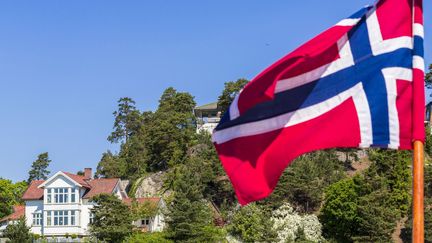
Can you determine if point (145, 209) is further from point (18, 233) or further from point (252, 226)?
point (18, 233)

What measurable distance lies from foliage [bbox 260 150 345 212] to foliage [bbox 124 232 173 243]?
1210 centimetres

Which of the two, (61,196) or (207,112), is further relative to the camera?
(207,112)

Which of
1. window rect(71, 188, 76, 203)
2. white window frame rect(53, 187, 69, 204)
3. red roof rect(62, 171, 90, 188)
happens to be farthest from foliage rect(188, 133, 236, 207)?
white window frame rect(53, 187, 69, 204)

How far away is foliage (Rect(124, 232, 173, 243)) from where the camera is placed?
58469mm

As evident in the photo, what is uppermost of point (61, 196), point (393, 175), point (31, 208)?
point (61, 196)

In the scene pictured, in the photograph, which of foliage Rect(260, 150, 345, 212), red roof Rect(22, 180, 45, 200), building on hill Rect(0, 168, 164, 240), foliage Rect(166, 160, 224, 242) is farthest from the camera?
red roof Rect(22, 180, 45, 200)

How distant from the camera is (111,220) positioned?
6031cm

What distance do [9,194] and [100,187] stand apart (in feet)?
119

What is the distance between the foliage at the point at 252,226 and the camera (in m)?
62.2

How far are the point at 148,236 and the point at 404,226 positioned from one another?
22.2 m

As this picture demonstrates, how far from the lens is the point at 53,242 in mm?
65875

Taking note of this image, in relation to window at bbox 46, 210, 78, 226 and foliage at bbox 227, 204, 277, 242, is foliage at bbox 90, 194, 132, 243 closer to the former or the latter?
foliage at bbox 227, 204, 277, 242

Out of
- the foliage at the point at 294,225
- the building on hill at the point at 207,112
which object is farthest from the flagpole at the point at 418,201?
Answer: the building on hill at the point at 207,112

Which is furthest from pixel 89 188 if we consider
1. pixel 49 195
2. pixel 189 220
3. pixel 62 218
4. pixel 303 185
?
pixel 303 185
